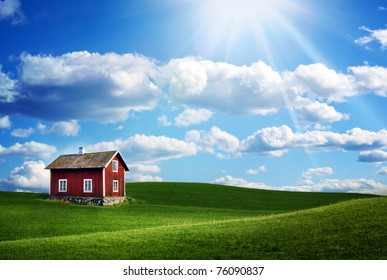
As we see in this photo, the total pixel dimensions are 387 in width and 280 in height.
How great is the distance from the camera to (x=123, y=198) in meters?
60.6

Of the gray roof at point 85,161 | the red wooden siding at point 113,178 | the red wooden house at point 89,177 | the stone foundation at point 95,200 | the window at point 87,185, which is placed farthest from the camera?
the gray roof at point 85,161

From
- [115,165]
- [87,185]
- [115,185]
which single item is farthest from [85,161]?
[115,185]

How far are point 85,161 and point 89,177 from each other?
2727 millimetres

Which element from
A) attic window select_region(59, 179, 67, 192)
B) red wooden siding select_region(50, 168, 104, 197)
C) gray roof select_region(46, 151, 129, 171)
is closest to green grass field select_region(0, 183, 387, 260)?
red wooden siding select_region(50, 168, 104, 197)

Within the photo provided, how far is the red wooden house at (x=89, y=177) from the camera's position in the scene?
5709cm

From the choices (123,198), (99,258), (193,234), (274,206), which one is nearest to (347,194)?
(274,206)

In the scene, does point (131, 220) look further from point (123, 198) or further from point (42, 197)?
point (42, 197)

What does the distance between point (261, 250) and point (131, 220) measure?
22530 mm

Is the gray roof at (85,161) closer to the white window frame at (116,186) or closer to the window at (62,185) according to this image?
the window at (62,185)

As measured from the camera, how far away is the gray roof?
58250 mm

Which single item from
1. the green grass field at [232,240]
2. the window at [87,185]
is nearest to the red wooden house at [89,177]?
the window at [87,185]

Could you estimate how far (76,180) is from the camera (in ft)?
194

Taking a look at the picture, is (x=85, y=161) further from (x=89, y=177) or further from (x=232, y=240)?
(x=232, y=240)
